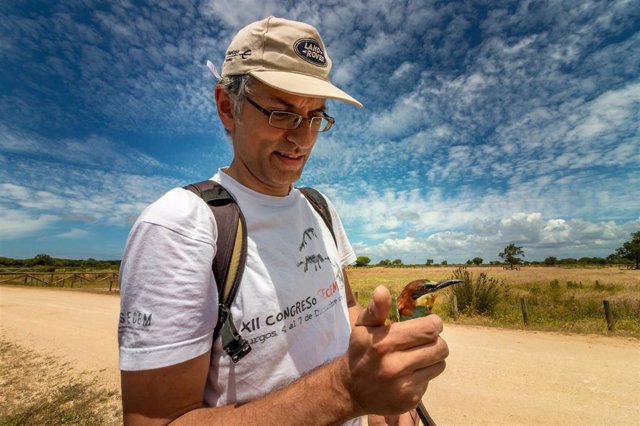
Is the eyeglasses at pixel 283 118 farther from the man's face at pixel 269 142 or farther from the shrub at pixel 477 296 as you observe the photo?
the shrub at pixel 477 296

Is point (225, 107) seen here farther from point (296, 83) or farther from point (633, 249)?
point (633, 249)

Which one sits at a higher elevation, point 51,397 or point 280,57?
point 280,57

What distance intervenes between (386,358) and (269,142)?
4.34ft

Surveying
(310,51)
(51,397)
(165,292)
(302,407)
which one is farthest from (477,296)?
(165,292)

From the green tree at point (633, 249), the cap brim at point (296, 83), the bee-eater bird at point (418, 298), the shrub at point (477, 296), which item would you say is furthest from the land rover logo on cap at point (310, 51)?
the green tree at point (633, 249)

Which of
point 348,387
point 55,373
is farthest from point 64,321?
point 348,387

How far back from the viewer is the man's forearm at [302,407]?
124 cm

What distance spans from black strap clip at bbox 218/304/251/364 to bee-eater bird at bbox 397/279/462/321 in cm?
73

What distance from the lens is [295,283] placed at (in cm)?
181

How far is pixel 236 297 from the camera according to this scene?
154 cm

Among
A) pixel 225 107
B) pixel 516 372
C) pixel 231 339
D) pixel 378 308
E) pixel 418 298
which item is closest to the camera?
pixel 378 308

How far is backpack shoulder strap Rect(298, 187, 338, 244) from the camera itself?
2.53 m

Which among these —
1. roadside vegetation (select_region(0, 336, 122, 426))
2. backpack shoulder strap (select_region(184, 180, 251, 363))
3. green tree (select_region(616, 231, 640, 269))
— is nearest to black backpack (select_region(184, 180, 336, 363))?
backpack shoulder strap (select_region(184, 180, 251, 363))

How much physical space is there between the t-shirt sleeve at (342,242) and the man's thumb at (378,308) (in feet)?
4.34
